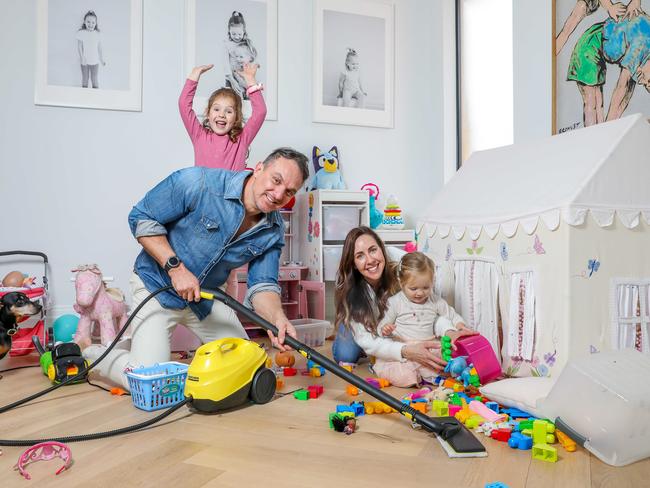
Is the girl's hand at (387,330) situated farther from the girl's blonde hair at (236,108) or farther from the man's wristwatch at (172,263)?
the girl's blonde hair at (236,108)

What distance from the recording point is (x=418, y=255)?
205cm

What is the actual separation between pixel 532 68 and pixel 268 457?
100 inches

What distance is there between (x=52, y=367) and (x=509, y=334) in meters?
1.63

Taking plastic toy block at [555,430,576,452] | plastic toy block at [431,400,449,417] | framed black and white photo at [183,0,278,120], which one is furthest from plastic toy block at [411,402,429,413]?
framed black and white photo at [183,0,278,120]

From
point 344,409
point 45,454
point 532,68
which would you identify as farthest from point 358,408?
point 532,68

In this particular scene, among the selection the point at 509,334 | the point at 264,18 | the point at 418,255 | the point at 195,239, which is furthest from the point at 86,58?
the point at 509,334

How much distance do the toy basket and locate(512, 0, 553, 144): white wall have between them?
209cm

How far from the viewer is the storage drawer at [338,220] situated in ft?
10.8

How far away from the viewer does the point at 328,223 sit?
3289mm

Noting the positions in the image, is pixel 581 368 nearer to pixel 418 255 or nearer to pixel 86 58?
pixel 418 255

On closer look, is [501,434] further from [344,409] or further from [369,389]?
[344,409]

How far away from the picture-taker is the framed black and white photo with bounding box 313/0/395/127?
11.7 ft

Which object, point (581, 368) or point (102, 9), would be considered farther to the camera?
point (102, 9)

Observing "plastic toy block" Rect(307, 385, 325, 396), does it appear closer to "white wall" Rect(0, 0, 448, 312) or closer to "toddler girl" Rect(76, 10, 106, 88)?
"white wall" Rect(0, 0, 448, 312)
